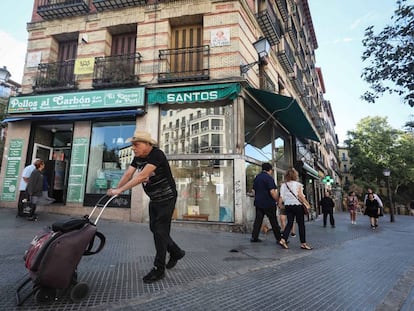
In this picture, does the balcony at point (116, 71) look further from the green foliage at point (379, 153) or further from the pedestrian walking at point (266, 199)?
the green foliage at point (379, 153)

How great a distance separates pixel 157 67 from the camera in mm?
9789

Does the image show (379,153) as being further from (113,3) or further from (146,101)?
(113,3)

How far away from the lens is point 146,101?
948 centimetres

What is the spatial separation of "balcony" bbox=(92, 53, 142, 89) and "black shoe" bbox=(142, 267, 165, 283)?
8.16 meters

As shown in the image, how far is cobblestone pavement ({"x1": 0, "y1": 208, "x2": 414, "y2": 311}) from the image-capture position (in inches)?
99.0

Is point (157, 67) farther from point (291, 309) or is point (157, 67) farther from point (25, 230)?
point (291, 309)

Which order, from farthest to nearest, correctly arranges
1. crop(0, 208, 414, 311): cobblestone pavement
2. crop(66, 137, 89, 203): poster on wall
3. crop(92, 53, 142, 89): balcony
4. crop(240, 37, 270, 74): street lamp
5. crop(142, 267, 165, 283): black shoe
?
crop(92, 53, 142, 89): balcony < crop(66, 137, 89, 203): poster on wall < crop(240, 37, 270, 74): street lamp < crop(142, 267, 165, 283): black shoe < crop(0, 208, 414, 311): cobblestone pavement

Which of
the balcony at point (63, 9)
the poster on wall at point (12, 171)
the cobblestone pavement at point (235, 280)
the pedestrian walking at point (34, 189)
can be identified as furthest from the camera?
the balcony at point (63, 9)

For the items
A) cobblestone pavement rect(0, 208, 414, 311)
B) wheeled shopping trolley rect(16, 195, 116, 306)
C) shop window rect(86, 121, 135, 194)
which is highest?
shop window rect(86, 121, 135, 194)

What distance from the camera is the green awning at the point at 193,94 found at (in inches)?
347

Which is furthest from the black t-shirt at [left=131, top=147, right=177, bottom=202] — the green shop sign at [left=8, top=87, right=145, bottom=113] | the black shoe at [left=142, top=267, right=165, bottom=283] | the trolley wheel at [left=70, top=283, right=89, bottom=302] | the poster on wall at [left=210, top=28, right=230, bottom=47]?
the poster on wall at [left=210, top=28, right=230, bottom=47]

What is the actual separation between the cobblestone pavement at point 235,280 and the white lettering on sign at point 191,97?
5.34 m

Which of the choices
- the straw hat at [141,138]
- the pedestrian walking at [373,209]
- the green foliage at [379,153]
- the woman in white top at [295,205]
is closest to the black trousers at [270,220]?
the woman in white top at [295,205]

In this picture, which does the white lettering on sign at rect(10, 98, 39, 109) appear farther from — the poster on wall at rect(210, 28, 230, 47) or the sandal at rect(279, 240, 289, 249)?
the sandal at rect(279, 240, 289, 249)
